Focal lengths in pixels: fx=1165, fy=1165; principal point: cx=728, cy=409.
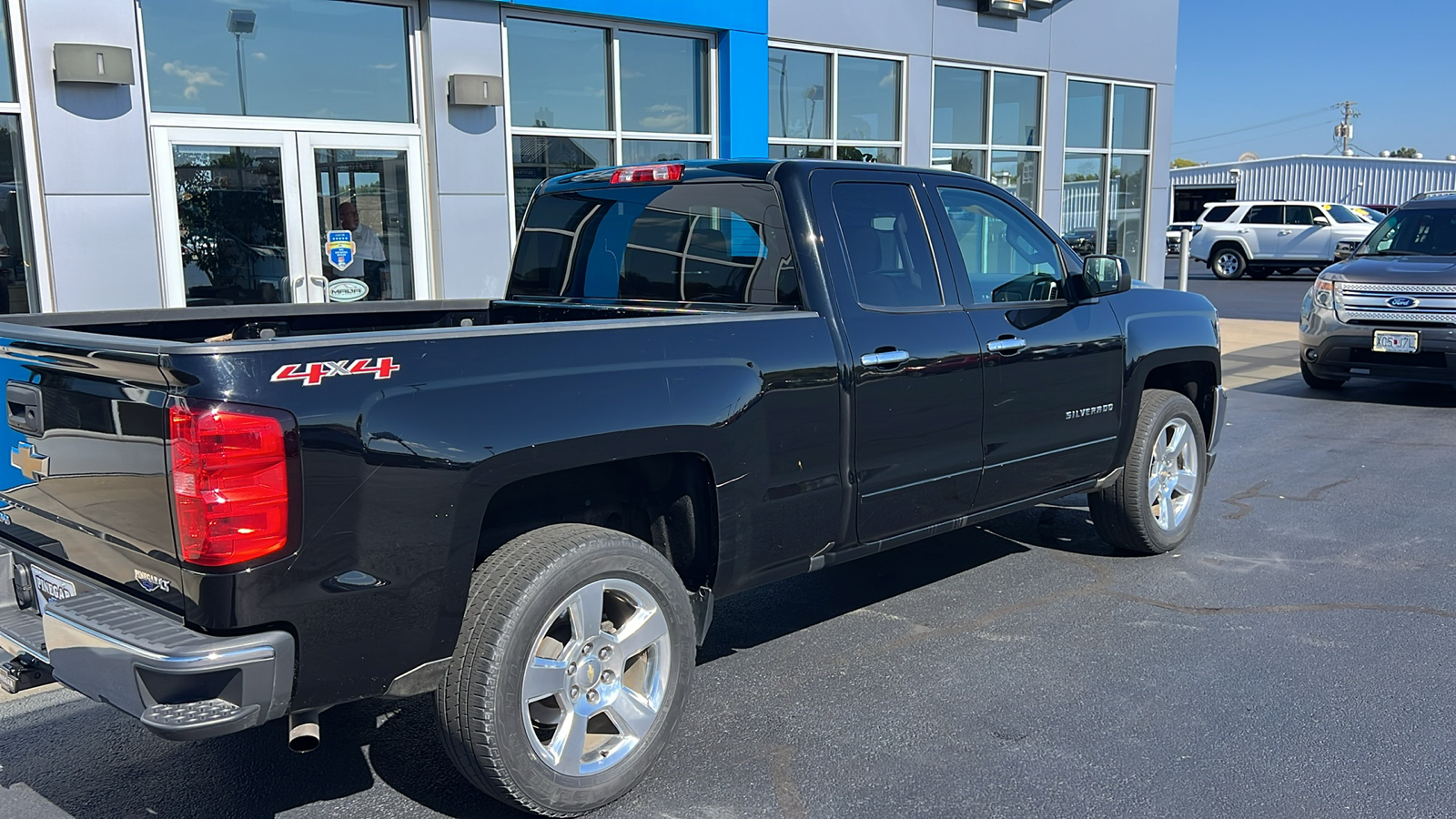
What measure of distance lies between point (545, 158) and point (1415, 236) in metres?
8.31

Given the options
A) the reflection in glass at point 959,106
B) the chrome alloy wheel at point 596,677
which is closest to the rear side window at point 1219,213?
the reflection in glass at point 959,106

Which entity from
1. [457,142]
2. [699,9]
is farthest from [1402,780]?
[699,9]

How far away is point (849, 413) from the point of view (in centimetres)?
409

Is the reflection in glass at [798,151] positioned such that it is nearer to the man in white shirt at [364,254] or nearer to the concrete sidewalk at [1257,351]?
the man in white shirt at [364,254]

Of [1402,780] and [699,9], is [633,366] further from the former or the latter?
[699,9]

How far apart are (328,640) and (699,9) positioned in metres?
9.78

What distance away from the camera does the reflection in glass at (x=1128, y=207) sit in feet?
57.3

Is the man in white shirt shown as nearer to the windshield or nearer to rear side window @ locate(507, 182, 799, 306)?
rear side window @ locate(507, 182, 799, 306)

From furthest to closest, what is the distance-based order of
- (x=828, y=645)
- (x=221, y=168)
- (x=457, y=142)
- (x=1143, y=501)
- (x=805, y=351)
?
(x=457, y=142), (x=221, y=168), (x=1143, y=501), (x=828, y=645), (x=805, y=351)

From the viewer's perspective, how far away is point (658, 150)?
1183 centimetres

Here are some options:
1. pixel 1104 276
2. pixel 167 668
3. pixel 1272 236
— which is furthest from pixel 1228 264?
pixel 167 668

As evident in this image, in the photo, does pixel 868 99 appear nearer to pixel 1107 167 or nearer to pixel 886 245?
pixel 1107 167

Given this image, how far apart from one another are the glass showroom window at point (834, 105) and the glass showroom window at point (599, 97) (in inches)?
42.3

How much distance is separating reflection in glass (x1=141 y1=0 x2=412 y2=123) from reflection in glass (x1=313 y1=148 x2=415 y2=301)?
1.17 ft
